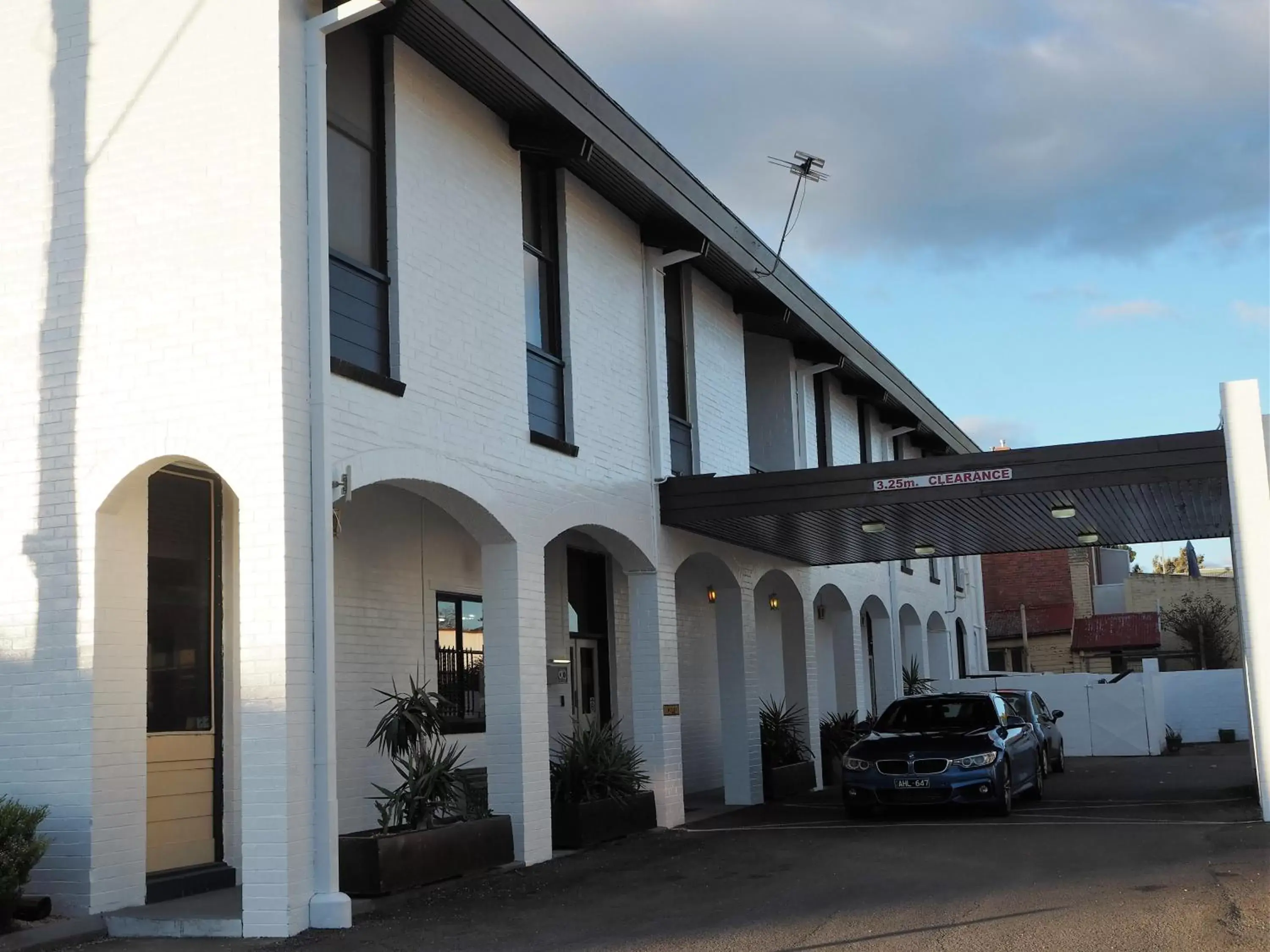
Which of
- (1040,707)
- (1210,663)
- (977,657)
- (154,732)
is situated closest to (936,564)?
(977,657)

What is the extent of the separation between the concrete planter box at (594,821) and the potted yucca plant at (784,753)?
4384mm

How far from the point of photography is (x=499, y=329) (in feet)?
43.8

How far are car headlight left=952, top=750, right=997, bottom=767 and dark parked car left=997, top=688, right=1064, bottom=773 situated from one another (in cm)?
443

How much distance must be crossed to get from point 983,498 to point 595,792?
17.7 feet

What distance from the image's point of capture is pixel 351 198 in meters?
11.6

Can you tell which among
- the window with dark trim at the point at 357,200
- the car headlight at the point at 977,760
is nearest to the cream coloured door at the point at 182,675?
the window with dark trim at the point at 357,200

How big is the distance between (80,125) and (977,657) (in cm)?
3174

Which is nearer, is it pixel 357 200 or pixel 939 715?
pixel 357 200

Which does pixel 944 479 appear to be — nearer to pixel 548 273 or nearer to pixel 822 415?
pixel 548 273

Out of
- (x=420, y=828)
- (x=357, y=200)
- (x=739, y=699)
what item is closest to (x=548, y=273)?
(x=357, y=200)

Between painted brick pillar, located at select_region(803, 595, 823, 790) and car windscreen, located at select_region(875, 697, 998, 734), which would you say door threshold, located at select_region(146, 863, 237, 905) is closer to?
car windscreen, located at select_region(875, 697, 998, 734)

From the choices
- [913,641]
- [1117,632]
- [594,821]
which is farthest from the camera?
[1117,632]

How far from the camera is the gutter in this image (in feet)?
32.2

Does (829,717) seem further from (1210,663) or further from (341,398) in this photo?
(1210,663)
